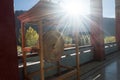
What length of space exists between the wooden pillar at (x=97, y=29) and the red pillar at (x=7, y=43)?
452 centimetres

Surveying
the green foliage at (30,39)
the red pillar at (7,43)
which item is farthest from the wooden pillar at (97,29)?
the red pillar at (7,43)

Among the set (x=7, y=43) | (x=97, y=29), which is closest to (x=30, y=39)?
(x=97, y=29)

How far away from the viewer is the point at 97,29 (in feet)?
22.9

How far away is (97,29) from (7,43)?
4719 mm

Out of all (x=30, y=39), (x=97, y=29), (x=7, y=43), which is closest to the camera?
(x=7, y=43)

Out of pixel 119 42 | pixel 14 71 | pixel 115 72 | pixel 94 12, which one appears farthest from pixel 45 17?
pixel 119 42

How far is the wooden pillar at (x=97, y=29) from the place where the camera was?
273 inches

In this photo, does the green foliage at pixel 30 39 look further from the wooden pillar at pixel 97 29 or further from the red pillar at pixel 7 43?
the wooden pillar at pixel 97 29

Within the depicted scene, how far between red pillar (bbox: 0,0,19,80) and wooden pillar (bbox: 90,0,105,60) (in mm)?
4522

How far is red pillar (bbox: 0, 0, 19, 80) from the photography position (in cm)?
268

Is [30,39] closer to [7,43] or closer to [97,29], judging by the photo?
[97,29]

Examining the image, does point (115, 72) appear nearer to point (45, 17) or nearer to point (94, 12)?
point (94, 12)

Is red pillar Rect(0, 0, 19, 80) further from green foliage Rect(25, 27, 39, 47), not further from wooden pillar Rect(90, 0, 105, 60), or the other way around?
wooden pillar Rect(90, 0, 105, 60)

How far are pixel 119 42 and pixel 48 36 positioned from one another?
7.69 m
